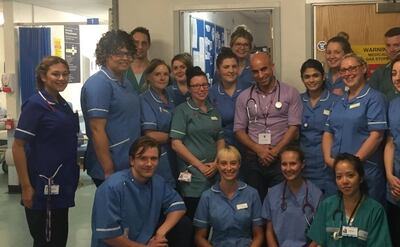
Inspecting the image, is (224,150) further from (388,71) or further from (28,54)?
(28,54)

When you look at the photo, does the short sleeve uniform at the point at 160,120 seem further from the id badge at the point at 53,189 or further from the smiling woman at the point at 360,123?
the smiling woman at the point at 360,123

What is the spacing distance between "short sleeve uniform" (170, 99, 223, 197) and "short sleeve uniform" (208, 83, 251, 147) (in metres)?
0.16

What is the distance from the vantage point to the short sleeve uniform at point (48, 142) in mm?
2672

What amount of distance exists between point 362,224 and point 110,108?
4.77ft

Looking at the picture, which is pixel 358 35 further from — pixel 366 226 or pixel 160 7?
pixel 366 226

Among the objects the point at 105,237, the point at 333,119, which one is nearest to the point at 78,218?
the point at 105,237

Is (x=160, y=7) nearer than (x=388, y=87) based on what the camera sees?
No

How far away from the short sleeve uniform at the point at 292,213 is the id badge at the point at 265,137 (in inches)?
11.2

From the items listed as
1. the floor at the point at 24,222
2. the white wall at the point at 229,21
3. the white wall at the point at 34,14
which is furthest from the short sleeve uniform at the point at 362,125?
the white wall at the point at 34,14

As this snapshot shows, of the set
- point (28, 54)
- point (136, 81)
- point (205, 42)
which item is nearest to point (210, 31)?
point (205, 42)

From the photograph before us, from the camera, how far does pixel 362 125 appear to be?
9.04ft

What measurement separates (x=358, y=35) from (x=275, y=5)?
0.70m

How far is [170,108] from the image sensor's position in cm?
315

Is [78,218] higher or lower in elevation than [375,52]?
lower
